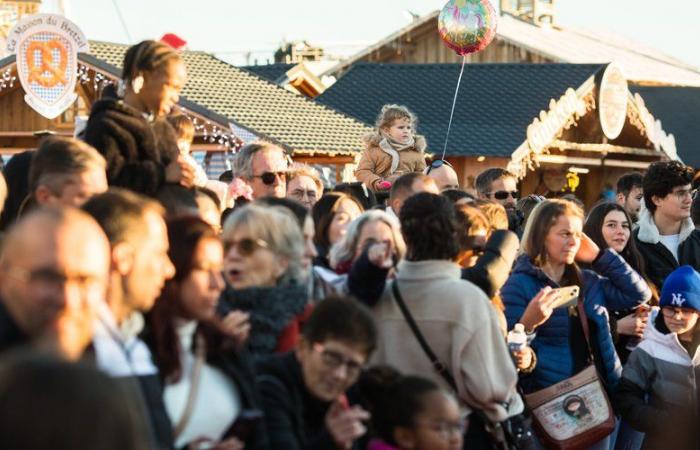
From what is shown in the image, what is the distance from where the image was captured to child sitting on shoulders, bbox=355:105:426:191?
1022cm

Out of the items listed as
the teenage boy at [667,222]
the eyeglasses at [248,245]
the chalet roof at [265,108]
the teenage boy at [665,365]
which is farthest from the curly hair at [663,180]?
the chalet roof at [265,108]

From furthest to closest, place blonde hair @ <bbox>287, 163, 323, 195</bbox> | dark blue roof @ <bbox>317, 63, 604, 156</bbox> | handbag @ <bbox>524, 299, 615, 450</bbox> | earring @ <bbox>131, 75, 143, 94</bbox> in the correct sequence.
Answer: dark blue roof @ <bbox>317, 63, 604, 156</bbox> → blonde hair @ <bbox>287, 163, 323, 195</bbox> → handbag @ <bbox>524, 299, 615, 450</bbox> → earring @ <bbox>131, 75, 143, 94</bbox>

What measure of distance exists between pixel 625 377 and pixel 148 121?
3.39 metres

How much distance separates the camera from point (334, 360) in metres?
4.96

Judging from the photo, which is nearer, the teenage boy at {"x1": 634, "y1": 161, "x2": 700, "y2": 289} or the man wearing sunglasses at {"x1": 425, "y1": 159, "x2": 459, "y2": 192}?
the man wearing sunglasses at {"x1": 425, "y1": 159, "x2": 459, "y2": 192}

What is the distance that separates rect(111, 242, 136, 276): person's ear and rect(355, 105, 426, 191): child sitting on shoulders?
5.80 meters

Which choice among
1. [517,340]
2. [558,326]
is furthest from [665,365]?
[517,340]

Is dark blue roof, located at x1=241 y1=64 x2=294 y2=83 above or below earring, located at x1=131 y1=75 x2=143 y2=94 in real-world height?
below

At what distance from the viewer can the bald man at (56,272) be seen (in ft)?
11.4

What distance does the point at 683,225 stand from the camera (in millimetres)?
10219

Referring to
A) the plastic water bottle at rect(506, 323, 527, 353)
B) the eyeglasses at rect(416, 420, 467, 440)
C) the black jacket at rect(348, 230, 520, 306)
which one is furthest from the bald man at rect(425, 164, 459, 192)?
the eyeglasses at rect(416, 420, 467, 440)

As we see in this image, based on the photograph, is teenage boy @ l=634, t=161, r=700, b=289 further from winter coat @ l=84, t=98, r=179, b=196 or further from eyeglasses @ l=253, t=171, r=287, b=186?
winter coat @ l=84, t=98, r=179, b=196

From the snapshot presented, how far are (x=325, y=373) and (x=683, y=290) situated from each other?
4171mm

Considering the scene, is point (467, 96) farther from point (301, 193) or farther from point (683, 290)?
point (683, 290)
